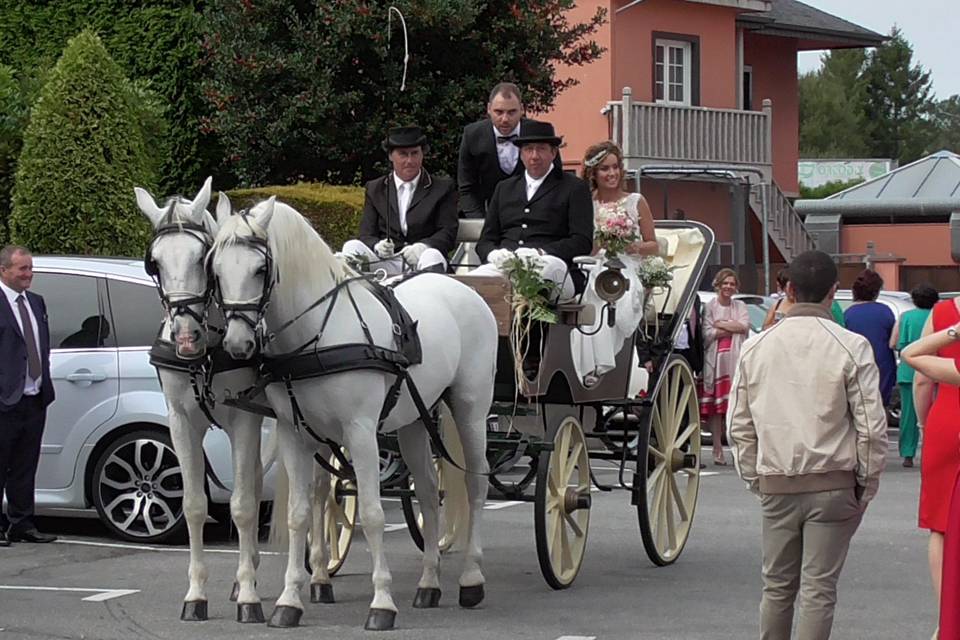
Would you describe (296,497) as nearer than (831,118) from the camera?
Yes

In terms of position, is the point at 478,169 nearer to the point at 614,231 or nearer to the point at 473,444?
the point at 614,231

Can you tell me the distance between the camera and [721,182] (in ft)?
123

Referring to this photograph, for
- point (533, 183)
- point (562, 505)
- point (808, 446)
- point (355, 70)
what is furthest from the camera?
point (355, 70)

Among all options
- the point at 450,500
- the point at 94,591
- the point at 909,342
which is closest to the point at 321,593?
the point at 450,500

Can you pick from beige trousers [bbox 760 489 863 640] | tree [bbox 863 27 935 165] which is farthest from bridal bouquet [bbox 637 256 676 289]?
tree [bbox 863 27 935 165]

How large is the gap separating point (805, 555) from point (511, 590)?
11.3ft

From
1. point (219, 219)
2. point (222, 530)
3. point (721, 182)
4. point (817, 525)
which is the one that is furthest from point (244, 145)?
point (721, 182)

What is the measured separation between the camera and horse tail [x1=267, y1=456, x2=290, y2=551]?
378 inches

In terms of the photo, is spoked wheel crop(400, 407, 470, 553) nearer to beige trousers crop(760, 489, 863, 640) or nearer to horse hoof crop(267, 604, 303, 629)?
horse hoof crop(267, 604, 303, 629)

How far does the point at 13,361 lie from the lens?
11742 mm

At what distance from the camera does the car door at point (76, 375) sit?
12039mm

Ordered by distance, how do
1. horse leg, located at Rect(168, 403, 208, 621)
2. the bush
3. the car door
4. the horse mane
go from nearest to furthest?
the horse mane < horse leg, located at Rect(168, 403, 208, 621) < the car door < the bush

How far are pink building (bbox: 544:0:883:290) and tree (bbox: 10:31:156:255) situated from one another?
52.3 feet

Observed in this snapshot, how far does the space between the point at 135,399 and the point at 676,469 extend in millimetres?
3733
